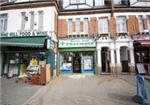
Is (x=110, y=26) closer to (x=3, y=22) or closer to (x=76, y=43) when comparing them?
(x=76, y=43)

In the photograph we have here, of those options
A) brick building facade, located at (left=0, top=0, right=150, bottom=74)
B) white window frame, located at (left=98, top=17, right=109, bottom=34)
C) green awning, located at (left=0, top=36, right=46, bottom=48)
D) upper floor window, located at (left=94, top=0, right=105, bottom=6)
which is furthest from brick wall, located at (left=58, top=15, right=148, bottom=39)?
green awning, located at (left=0, top=36, right=46, bottom=48)

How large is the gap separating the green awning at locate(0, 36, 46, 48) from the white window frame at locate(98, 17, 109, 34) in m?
6.44

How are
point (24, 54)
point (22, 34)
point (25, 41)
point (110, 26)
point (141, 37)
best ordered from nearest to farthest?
point (25, 41)
point (22, 34)
point (24, 54)
point (141, 37)
point (110, 26)

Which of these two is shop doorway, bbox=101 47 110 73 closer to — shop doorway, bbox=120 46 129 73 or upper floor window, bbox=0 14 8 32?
shop doorway, bbox=120 46 129 73

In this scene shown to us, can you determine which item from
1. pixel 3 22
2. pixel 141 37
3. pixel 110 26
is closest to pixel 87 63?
pixel 110 26

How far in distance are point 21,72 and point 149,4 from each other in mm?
15208

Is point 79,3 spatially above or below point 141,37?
above

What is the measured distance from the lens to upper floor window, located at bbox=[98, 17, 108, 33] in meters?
17.7

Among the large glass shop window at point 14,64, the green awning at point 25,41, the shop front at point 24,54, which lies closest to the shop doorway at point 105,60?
the shop front at point 24,54

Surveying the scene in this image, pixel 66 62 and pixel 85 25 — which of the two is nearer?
pixel 66 62

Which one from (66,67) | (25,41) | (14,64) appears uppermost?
(25,41)

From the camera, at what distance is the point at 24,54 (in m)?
Result: 15.8

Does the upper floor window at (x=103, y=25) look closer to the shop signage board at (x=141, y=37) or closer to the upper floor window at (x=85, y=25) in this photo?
the upper floor window at (x=85, y=25)

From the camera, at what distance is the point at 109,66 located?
686 inches
